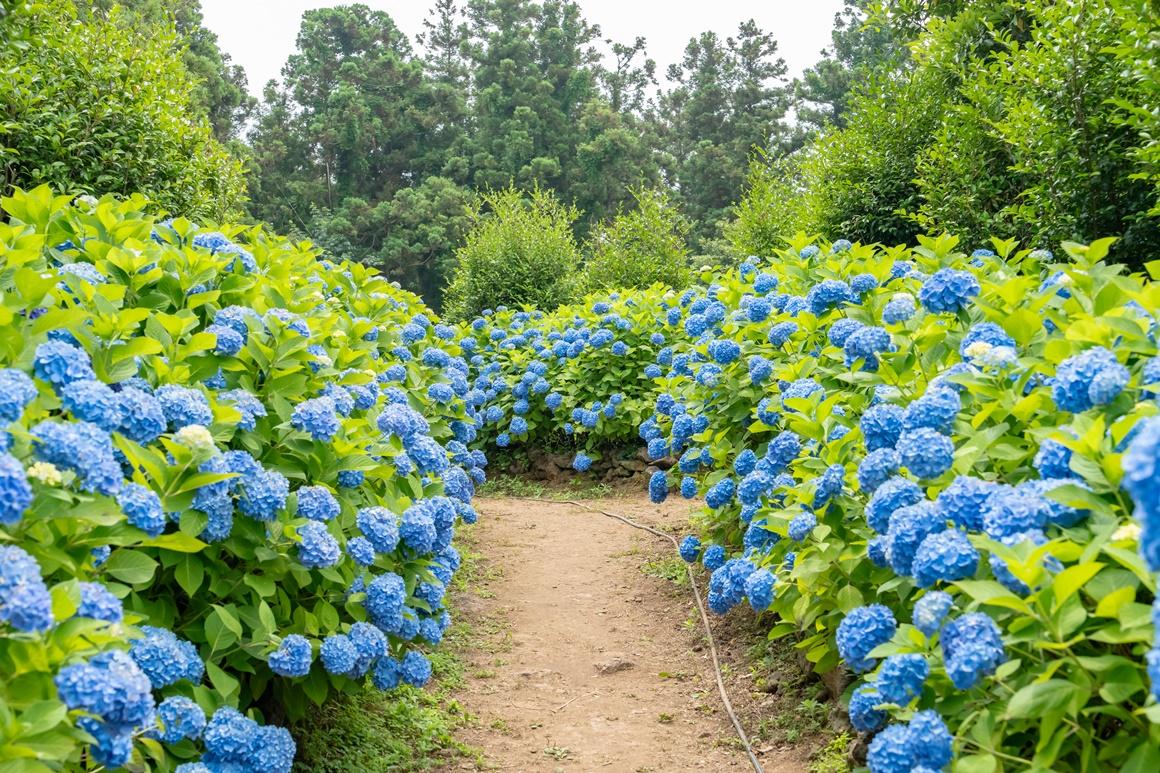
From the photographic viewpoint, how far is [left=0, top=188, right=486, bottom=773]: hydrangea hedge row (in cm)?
160

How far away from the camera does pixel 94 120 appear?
584 cm

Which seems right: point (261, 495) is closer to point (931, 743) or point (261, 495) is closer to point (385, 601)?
point (385, 601)

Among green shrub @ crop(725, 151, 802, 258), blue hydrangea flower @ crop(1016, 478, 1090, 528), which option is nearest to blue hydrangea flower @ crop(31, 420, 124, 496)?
blue hydrangea flower @ crop(1016, 478, 1090, 528)

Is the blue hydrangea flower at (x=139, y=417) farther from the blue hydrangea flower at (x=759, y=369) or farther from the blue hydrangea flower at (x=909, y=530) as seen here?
the blue hydrangea flower at (x=759, y=369)

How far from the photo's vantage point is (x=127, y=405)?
2.07 metres

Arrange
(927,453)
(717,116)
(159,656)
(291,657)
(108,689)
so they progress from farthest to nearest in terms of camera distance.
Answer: (717,116), (291,657), (927,453), (159,656), (108,689)

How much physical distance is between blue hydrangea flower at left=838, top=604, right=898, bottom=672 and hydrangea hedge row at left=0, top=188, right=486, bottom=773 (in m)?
1.32

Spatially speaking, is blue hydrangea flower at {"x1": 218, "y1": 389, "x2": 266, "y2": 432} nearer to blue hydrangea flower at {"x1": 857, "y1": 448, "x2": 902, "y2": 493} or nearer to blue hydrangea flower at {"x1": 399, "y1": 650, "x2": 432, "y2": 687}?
blue hydrangea flower at {"x1": 399, "y1": 650, "x2": 432, "y2": 687}

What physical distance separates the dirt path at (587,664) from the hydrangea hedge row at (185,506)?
746 mm

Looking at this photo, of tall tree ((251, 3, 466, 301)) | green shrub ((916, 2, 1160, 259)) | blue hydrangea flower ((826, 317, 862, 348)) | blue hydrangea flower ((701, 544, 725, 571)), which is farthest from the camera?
tall tree ((251, 3, 466, 301))

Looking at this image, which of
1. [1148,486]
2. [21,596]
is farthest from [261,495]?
[1148,486]

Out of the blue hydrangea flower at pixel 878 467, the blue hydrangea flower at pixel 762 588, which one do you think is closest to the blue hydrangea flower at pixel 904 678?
the blue hydrangea flower at pixel 878 467

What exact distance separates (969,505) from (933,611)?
248 mm

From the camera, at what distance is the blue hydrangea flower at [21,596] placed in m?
1.41
